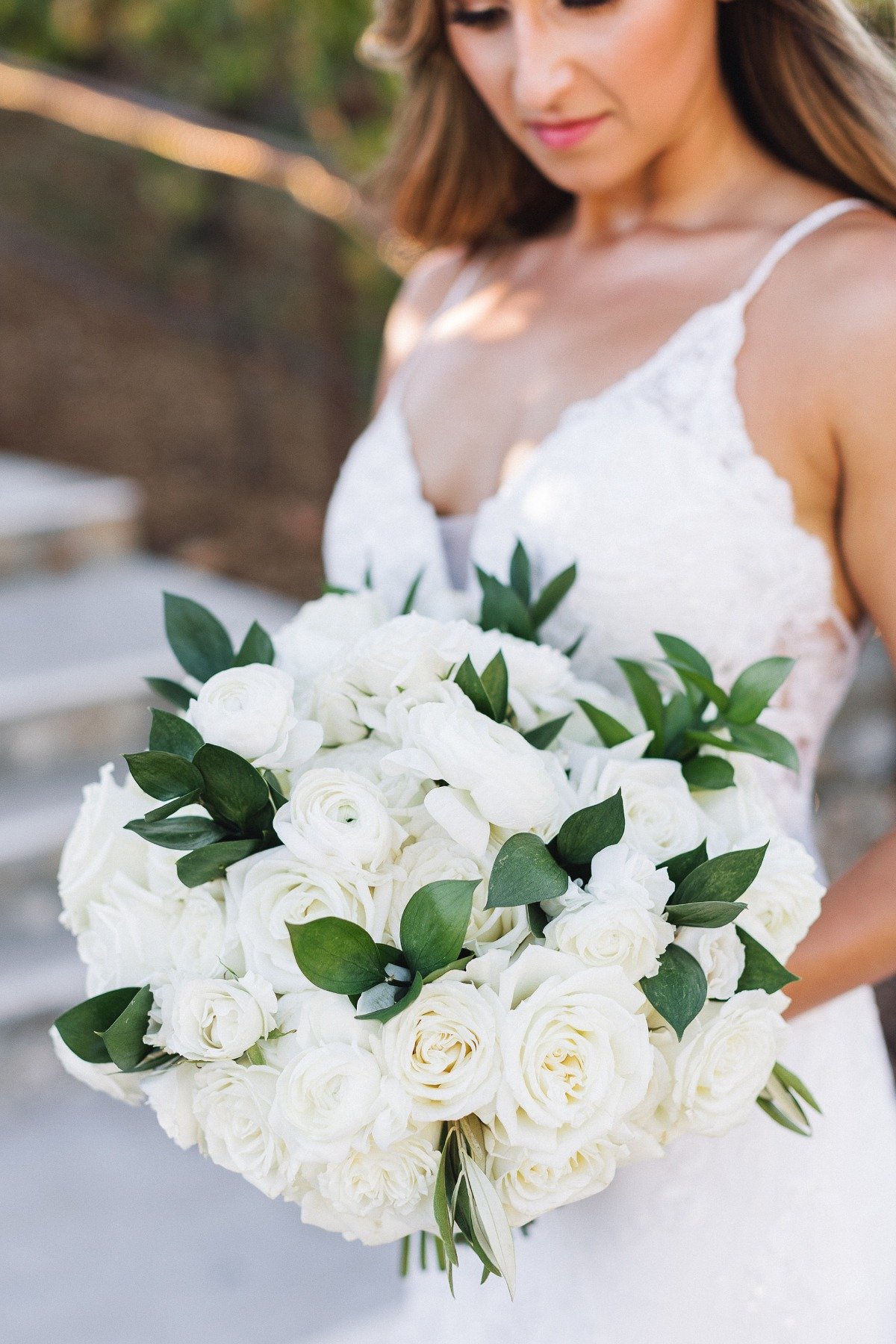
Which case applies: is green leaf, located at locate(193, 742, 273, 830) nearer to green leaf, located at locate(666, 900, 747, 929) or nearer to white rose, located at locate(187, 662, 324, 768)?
white rose, located at locate(187, 662, 324, 768)

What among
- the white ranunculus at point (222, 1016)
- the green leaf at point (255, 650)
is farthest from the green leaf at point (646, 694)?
the white ranunculus at point (222, 1016)

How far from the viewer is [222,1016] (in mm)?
1027

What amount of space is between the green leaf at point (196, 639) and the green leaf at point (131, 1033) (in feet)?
1.16

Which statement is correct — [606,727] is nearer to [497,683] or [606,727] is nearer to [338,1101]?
[497,683]

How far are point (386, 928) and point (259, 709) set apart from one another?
0.21 m

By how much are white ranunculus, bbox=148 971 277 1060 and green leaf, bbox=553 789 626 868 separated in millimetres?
268

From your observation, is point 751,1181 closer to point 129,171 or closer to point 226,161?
point 226,161

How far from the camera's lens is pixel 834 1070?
5.37 ft

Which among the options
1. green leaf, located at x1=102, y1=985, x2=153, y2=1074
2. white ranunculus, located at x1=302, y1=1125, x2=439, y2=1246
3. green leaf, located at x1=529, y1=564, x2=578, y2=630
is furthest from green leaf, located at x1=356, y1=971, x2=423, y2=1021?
green leaf, located at x1=529, y1=564, x2=578, y2=630

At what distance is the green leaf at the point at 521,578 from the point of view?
146 centimetres

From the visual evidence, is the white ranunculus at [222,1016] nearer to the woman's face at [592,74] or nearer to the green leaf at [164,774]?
the green leaf at [164,774]

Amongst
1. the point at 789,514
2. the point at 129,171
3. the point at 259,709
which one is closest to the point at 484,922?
the point at 259,709

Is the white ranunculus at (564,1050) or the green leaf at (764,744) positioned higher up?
the green leaf at (764,744)

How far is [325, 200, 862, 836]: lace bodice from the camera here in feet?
4.95
